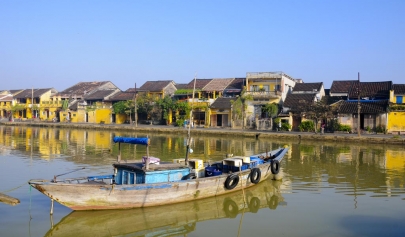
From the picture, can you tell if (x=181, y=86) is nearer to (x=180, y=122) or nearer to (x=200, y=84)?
(x=200, y=84)

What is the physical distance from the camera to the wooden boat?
1068 centimetres

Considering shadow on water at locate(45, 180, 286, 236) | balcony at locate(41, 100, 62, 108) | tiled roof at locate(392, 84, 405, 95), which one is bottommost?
shadow on water at locate(45, 180, 286, 236)

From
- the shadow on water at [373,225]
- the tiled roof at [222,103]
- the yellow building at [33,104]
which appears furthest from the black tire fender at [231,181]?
the yellow building at [33,104]

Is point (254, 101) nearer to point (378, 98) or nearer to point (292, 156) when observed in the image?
point (378, 98)

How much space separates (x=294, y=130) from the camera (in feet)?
120

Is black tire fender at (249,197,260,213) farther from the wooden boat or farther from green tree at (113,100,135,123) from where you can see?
green tree at (113,100,135,123)

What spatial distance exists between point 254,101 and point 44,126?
88.6 ft

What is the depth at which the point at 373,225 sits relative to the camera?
10.4 m

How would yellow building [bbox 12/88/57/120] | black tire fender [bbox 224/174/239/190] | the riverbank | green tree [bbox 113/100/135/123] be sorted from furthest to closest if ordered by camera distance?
yellow building [bbox 12/88/57/120] → green tree [bbox 113/100/135/123] → the riverbank → black tire fender [bbox 224/174/239/190]

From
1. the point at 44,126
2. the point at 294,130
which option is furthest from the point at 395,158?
the point at 44,126

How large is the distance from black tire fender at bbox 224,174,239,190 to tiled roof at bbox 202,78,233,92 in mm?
31595

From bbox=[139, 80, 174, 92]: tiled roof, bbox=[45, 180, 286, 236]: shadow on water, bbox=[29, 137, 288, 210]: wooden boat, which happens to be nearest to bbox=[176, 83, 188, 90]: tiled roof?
bbox=[139, 80, 174, 92]: tiled roof

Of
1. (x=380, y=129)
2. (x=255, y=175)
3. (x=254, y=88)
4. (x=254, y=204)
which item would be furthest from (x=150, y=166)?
(x=254, y=88)

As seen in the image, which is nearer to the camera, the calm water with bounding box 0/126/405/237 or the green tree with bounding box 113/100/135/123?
the calm water with bounding box 0/126/405/237
